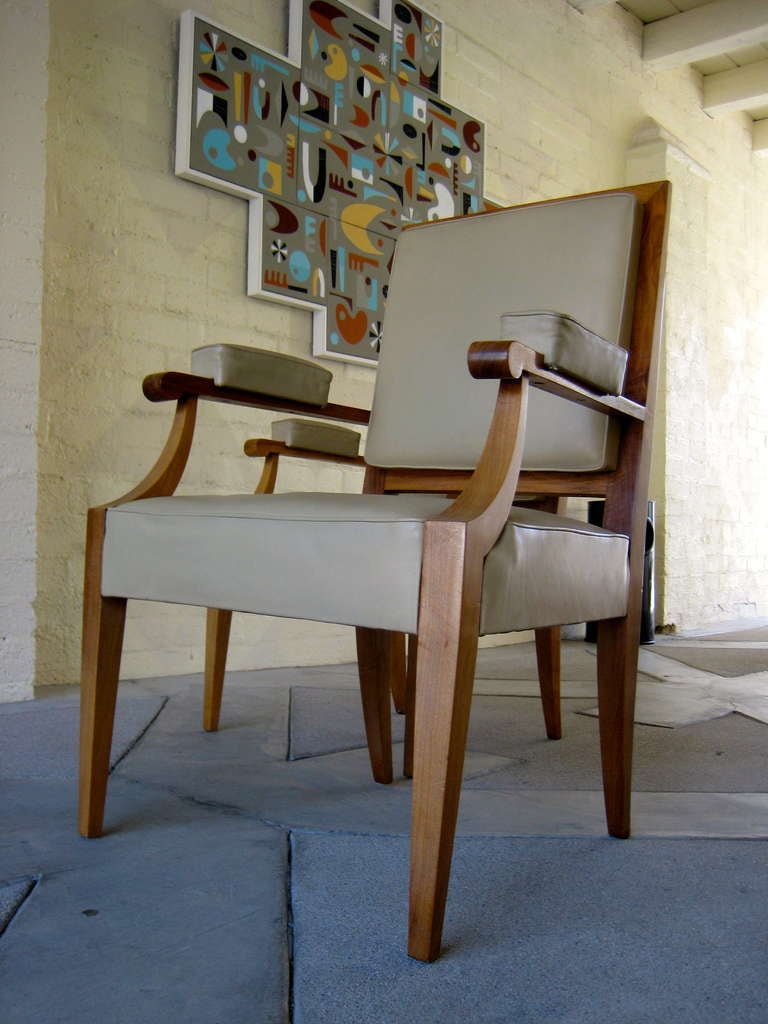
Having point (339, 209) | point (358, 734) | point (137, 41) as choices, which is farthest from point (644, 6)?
point (358, 734)

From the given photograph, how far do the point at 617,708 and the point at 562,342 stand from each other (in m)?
0.55

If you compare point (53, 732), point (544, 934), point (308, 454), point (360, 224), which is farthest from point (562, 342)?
point (360, 224)

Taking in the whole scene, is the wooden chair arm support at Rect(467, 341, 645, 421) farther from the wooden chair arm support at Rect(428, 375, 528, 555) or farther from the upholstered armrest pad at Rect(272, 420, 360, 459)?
the upholstered armrest pad at Rect(272, 420, 360, 459)

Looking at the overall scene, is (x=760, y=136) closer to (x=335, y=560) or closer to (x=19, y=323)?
(x=19, y=323)

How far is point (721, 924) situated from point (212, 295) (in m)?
2.19

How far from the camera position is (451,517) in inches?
35.2

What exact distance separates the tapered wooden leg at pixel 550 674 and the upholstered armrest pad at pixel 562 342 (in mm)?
900

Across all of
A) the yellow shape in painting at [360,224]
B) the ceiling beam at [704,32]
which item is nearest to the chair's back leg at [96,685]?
the yellow shape in painting at [360,224]

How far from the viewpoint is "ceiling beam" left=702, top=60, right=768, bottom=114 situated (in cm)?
514

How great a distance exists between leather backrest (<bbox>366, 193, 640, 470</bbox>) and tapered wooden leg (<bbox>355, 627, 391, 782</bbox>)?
32 cm

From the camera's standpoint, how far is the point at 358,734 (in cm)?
187

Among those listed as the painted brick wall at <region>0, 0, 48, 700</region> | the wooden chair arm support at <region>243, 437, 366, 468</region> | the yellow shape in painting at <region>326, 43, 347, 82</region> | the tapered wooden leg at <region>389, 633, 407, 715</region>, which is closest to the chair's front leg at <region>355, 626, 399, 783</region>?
the tapered wooden leg at <region>389, 633, 407, 715</region>

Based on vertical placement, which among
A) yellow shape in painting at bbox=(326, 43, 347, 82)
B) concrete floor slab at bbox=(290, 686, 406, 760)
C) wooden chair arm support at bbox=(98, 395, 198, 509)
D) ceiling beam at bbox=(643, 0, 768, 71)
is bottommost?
concrete floor slab at bbox=(290, 686, 406, 760)

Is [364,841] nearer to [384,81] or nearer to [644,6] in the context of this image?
[384,81]
